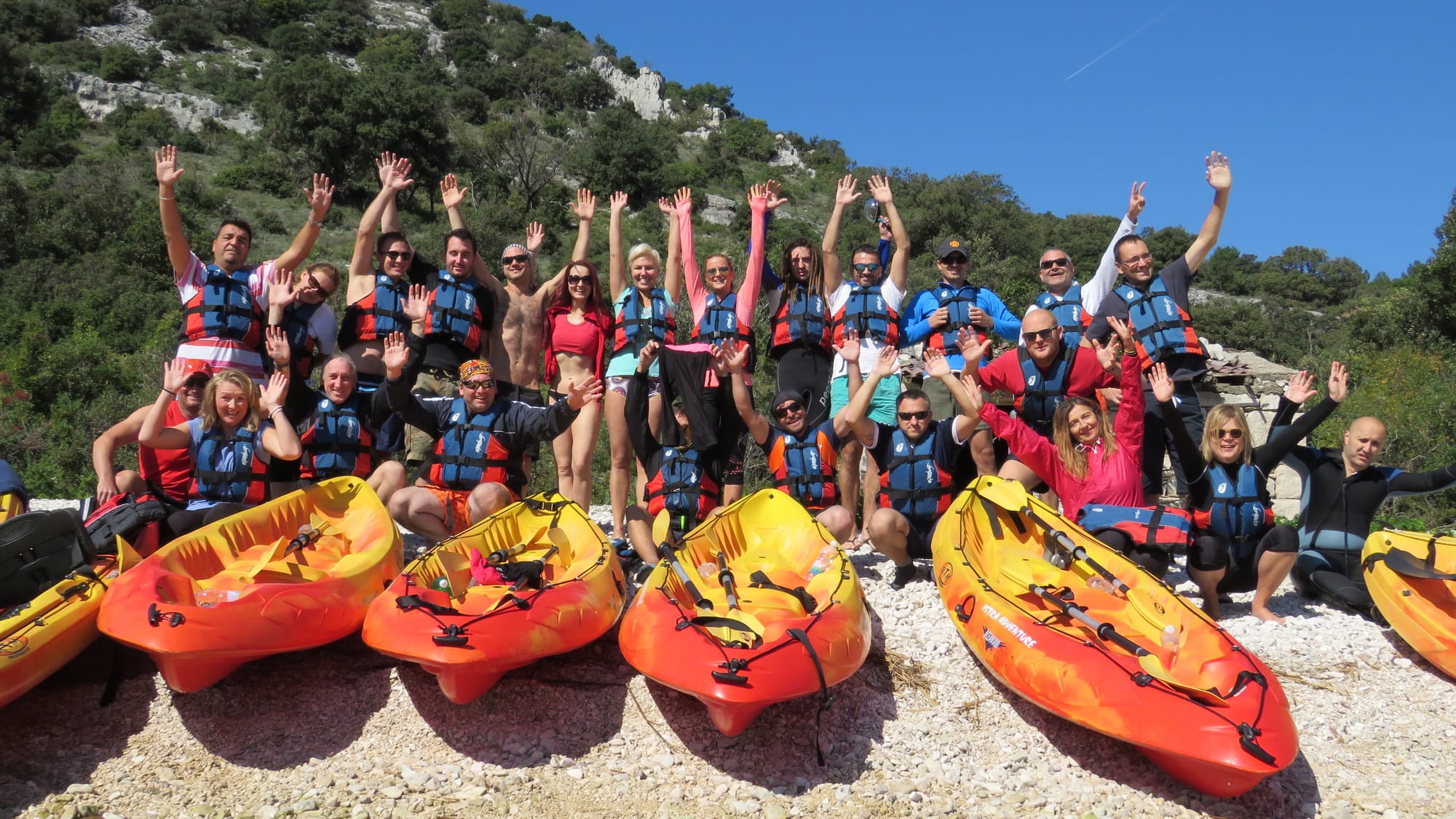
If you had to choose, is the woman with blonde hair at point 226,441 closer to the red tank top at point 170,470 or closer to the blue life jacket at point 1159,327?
the red tank top at point 170,470

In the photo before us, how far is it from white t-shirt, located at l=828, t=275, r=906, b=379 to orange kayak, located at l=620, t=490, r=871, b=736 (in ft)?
4.09

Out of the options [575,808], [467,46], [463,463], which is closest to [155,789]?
[575,808]

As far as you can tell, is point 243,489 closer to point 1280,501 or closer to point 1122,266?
point 1122,266

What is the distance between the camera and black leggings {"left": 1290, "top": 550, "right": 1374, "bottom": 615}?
5422 millimetres

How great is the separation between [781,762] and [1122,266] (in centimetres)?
399

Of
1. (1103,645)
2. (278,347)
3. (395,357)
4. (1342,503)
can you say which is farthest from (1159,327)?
(278,347)

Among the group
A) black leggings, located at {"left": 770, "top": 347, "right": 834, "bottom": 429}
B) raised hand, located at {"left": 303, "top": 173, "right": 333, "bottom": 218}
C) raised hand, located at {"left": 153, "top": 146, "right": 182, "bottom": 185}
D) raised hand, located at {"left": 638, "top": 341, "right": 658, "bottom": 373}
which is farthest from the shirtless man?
black leggings, located at {"left": 770, "top": 347, "right": 834, "bottom": 429}

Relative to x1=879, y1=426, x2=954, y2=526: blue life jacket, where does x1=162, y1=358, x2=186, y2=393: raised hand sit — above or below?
below

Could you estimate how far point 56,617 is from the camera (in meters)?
4.14

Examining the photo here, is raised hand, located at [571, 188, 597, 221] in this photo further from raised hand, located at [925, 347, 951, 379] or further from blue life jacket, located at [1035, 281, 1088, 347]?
blue life jacket, located at [1035, 281, 1088, 347]

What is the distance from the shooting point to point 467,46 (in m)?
62.6

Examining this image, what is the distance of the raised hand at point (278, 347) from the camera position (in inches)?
223

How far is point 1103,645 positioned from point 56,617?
5029 millimetres

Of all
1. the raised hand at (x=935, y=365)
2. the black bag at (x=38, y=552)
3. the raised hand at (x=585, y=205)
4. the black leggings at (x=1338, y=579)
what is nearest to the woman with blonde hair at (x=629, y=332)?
the raised hand at (x=585, y=205)
